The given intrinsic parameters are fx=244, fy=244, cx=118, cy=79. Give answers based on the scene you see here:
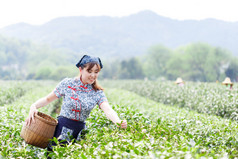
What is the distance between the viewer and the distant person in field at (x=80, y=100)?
325cm

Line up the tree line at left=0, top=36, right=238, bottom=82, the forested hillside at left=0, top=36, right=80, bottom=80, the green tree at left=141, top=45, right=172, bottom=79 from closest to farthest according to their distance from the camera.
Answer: the tree line at left=0, top=36, right=238, bottom=82 → the green tree at left=141, top=45, right=172, bottom=79 → the forested hillside at left=0, top=36, right=80, bottom=80

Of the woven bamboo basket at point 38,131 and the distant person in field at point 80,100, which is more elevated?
the distant person in field at point 80,100

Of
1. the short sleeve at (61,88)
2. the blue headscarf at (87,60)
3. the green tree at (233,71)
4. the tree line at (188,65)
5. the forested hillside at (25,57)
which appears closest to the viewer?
the blue headscarf at (87,60)

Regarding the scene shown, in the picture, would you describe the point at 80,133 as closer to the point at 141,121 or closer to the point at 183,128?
the point at 141,121

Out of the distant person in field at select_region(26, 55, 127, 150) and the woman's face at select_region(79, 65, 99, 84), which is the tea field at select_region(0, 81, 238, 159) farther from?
the woman's face at select_region(79, 65, 99, 84)

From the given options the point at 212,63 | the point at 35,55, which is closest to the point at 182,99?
the point at 212,63

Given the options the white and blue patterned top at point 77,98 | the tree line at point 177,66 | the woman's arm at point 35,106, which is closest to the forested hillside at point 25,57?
the tree line at point 177,66

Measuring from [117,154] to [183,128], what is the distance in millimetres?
2252

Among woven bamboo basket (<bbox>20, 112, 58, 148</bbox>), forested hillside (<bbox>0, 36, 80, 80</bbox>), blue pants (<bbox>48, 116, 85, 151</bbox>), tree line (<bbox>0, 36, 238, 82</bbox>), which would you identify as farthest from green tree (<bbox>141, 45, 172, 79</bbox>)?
woven bamboo basket (<bbox>20, 112, 58, 148</bbox>)

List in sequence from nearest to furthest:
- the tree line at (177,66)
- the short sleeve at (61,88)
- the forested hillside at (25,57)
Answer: the short sleeve at (61,88) → the tree line at (177,66) → the forested hillside at (25,57)

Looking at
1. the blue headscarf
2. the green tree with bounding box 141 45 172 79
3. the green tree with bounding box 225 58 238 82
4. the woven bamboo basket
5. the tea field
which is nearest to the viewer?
the tea field

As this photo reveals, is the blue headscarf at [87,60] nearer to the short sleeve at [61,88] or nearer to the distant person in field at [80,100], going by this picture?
the distant person in field at [80,100]

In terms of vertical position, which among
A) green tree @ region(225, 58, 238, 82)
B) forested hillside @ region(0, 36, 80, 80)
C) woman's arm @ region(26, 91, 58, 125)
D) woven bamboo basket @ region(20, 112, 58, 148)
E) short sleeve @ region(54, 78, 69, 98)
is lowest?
forested hillside @ region(0, 36, 80, 80)

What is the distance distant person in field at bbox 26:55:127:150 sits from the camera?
325 centimetres
